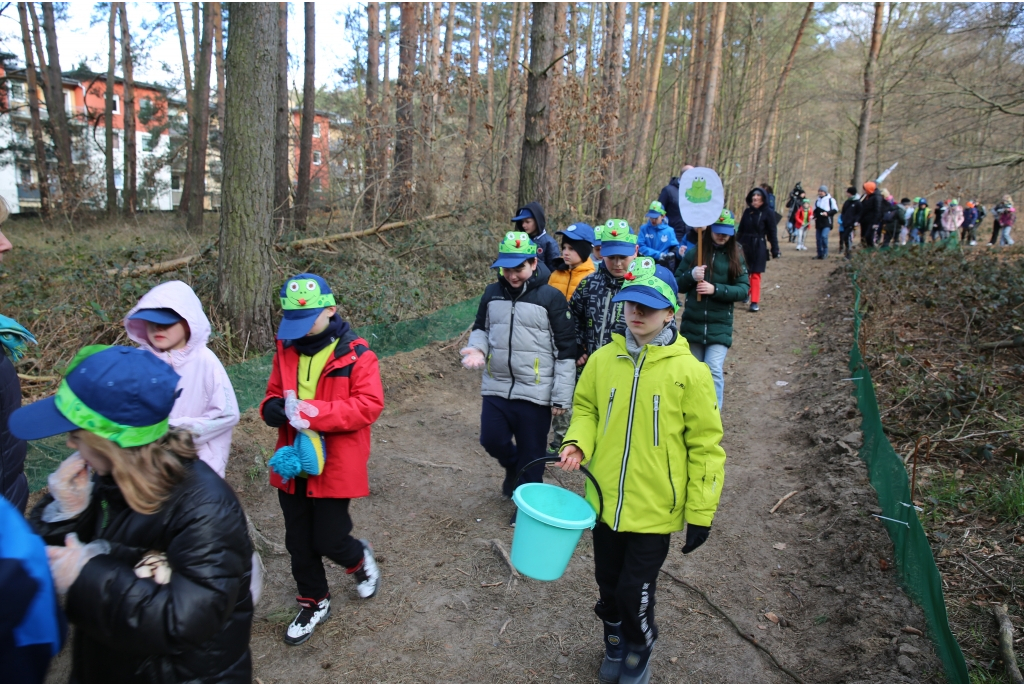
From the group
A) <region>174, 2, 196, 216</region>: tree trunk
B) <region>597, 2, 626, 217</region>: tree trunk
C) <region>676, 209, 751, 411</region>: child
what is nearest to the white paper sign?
<region>676, 209, 751, 411</region>: child

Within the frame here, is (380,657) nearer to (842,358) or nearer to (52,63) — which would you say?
(842,358)

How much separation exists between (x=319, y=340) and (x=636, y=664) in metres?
2.24

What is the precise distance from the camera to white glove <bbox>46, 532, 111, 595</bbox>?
1.66 metres

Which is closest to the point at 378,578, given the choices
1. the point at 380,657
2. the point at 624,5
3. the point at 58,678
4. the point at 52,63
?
the point at 380,657

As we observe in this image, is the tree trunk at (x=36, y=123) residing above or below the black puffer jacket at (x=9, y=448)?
above

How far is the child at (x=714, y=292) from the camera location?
5.60m

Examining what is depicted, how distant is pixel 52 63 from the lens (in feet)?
60.8

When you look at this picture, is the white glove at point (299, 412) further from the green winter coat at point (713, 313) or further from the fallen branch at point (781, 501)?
the fallen branch at point (781, 501)

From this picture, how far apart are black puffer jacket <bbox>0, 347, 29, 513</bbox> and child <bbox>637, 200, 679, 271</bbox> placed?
6.77 meters

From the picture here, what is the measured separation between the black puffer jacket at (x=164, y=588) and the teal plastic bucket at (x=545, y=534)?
1249 mm

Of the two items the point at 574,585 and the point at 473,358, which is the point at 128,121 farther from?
the point at 574,585

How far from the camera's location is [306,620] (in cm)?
358

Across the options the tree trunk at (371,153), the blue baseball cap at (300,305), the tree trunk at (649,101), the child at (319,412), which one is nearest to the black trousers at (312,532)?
the child at (319,412)

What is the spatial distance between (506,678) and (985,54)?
14085mm
